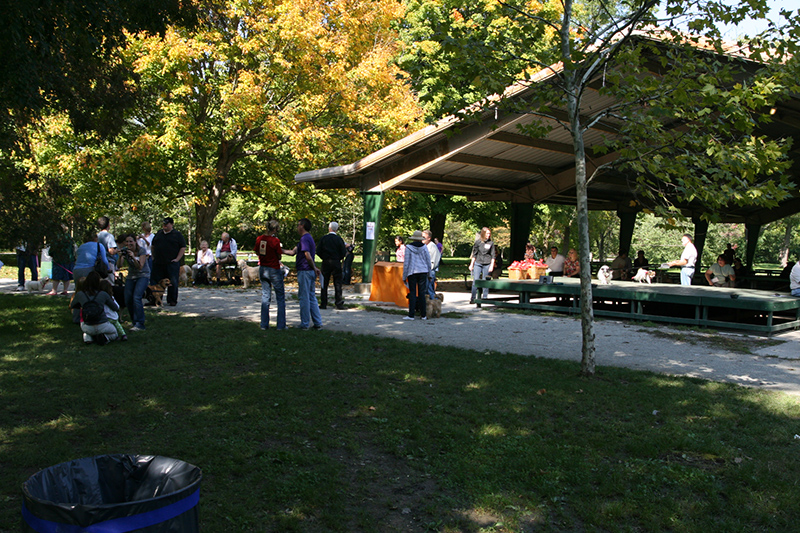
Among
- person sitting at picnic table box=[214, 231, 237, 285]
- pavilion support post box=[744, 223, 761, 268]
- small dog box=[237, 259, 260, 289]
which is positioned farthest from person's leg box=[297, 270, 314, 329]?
pavilion support post box=[744, 223, 761, 268]

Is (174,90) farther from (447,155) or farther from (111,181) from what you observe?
(447,155)

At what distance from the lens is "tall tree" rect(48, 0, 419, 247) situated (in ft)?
59.7

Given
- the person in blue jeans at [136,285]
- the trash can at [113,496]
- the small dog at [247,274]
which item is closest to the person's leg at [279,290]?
the person in blue jeans at [136,285]

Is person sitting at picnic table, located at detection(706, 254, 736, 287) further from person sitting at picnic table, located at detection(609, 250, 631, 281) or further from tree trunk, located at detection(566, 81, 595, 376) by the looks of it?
tree trunk, located at detection(566, 81, 595, 376)

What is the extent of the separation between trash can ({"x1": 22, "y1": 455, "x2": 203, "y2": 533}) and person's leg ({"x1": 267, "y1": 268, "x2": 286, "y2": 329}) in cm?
723

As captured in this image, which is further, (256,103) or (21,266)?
(256,103)

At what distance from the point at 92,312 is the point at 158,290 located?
4.78 m

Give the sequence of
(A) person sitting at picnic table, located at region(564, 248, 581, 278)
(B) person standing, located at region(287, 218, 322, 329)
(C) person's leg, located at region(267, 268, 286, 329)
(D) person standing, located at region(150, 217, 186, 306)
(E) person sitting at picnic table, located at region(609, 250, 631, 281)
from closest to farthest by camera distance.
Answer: (C) person's leg, located at region(267, 268, 286, 329)
(B) person standing, located at region(287, 218, 322, 329)
(D) person standing, located at region(150, 217, 186, 306)
(A) person sitting at picnic table, located at region(564, 248, 581, 278)
(E) person sitting at picnic table, located at region(609, 250, 631, 281)

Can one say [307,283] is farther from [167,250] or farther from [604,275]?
[604,275]

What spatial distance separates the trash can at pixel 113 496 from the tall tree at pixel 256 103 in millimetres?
16086

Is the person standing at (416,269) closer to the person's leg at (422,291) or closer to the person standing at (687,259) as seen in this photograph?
the person's leg at (422,291)

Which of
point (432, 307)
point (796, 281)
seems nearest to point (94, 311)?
point (432, 307)

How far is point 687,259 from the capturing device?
14.1m

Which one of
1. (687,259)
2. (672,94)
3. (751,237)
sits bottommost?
(687,259)
